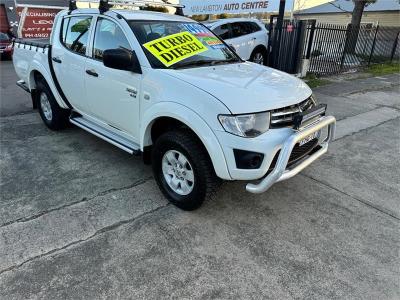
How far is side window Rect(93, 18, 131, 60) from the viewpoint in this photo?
3604 mm

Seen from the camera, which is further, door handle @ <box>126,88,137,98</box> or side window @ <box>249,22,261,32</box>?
side window @ <box>249,22,261,32</box>

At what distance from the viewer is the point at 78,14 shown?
437cm

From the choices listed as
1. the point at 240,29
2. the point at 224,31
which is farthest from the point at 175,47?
the point at 240,29

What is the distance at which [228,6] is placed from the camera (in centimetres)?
1573

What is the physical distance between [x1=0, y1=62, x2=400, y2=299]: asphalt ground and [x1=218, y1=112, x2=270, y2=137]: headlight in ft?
3.11

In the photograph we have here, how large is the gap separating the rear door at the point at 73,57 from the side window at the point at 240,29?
20.6 feet

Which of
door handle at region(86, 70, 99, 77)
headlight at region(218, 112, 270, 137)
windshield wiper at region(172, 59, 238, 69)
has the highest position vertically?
windshield wiper at region(172, 59, 238, 69)

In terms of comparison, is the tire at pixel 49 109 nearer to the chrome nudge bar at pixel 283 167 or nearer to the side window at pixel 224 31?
the chrome nudge bar at pixel 283 167

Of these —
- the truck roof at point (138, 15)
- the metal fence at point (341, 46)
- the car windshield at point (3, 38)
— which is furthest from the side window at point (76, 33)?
the car windshield at point (3, 38)

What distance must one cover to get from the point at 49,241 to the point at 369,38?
13.9 meters

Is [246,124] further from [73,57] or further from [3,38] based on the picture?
[3,38]

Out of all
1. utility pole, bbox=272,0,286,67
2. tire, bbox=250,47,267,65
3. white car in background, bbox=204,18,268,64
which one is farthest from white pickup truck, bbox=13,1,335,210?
tire, bbox=250,47,267,65

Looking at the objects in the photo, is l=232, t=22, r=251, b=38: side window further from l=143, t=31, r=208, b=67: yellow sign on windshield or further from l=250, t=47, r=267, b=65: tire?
l=143, t=31, r=208, b=67: yellow sign on windshield

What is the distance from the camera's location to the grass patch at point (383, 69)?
12.6m
